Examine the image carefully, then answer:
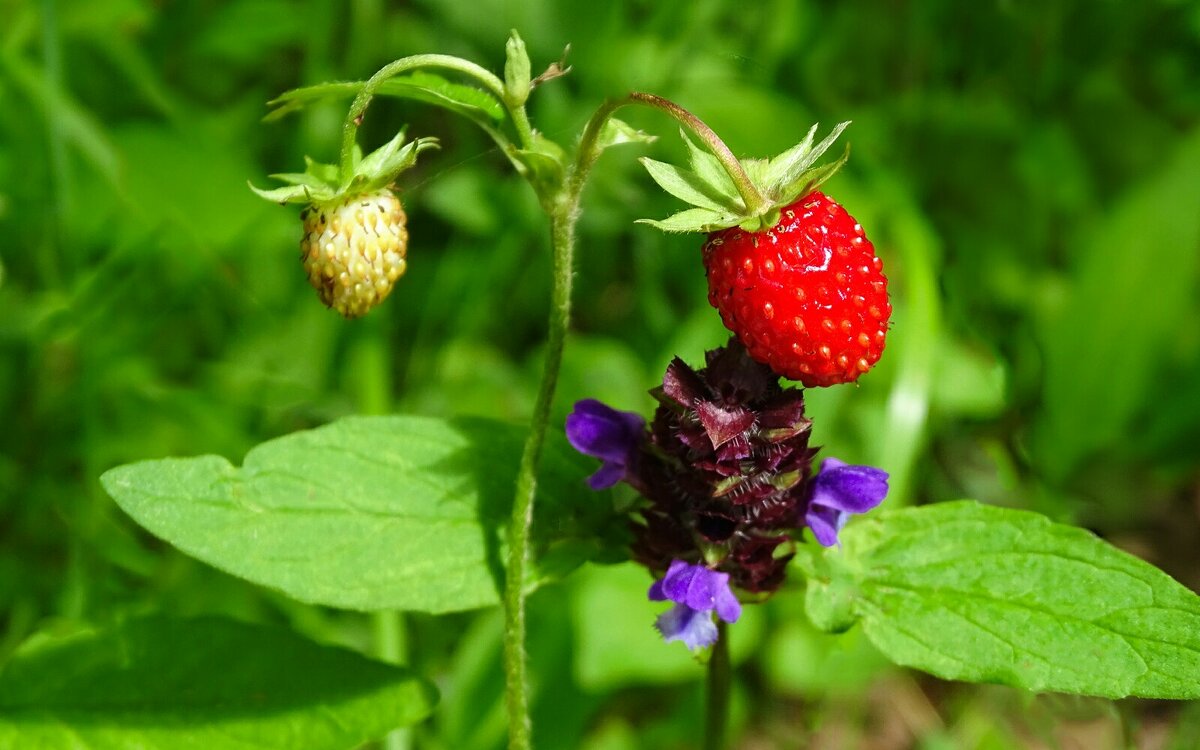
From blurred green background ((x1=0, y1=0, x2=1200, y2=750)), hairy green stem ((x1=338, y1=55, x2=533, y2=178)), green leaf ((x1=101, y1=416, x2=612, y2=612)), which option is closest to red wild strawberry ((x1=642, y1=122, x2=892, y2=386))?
hairy green stem ((x1=338, y1=55, x2=533, y2=178))

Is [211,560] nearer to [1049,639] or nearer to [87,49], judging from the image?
[1049,639]

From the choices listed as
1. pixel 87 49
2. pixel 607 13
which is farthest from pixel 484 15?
pixel 87 49

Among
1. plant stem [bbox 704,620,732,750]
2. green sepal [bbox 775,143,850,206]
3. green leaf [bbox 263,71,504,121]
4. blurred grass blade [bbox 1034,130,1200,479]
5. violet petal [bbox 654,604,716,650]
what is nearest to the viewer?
green sepal [bbox 775,143,850,206]

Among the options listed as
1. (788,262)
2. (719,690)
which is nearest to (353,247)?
(788,262)

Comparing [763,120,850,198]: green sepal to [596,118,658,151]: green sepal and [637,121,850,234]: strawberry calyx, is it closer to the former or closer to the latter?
[637,121,850,234]: strawberry calyx

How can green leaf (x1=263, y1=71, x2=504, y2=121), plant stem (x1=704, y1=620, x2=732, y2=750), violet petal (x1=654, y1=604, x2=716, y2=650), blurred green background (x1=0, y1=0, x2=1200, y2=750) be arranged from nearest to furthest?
green leaf (x1=263, y1=71, x2=504, y2=121) → violet petal (x1=654, y1=604, x2=716, y2=650) → plant stem (x1=704, y1=620, x2=732, y2=750) → blurred green background (x1=0, y1=0, x2=1200, y2=750)

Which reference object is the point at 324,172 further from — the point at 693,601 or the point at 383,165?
the point at 693,601
